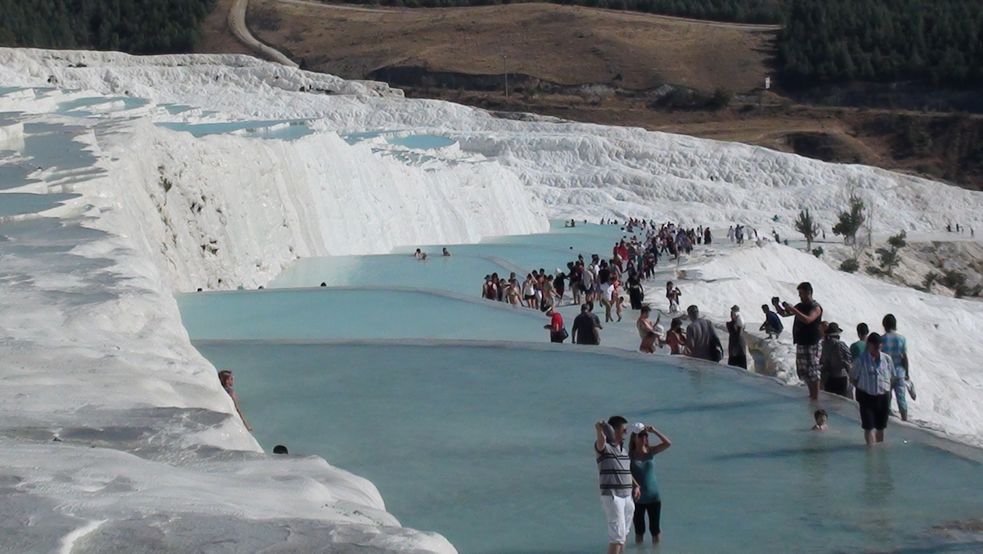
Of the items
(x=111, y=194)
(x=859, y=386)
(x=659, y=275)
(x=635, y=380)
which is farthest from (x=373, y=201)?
(x=859, y=386)

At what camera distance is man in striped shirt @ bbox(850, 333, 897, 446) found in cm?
803

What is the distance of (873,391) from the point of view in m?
8.02

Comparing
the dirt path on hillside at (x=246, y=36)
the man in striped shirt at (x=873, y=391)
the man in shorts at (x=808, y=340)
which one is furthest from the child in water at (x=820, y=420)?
the dirt path on hillside at (x=246, y=36)

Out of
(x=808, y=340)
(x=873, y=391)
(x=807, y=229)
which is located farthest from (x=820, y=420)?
(x=807, y=229)

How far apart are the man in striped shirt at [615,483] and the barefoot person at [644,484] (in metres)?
0.21

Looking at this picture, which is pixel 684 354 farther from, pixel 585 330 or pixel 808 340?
pixel 808 340

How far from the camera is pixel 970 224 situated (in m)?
50.5

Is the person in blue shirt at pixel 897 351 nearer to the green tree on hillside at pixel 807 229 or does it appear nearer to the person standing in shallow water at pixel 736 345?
the person standing in shallow water at pixel 736 345

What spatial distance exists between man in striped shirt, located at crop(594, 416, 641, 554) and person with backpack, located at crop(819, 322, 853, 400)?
11.9ft

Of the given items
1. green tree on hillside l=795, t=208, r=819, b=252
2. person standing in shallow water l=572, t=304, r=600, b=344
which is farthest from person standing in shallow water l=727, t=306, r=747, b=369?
green tree on hillside l=795, t=208, r=819, b=252

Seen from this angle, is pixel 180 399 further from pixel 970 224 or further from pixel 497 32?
pixel 497 32

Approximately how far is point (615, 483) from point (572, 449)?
2.05 meters

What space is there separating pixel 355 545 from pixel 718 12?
86387mm

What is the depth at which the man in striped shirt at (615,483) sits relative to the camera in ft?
20.1
